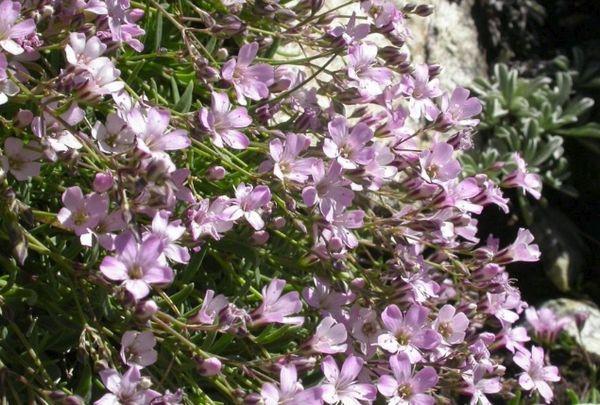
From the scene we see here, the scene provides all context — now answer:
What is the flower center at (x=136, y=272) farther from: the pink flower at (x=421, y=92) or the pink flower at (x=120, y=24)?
the pink flower at (x=421, y=92)

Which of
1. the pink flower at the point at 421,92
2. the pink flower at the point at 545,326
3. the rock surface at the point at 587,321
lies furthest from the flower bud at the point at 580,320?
the pink flower at the point at 421,92

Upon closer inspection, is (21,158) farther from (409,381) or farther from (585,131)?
(585,131)

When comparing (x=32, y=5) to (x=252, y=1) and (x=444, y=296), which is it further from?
(x=444, y=296)

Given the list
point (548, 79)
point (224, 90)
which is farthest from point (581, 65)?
point (224, 90)

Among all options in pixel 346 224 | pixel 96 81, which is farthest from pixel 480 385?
pixel 96 81

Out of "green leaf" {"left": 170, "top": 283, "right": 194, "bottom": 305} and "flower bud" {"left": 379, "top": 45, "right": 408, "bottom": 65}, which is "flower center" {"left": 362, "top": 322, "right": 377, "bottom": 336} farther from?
"flower bud" {"left": 379, "top": 45, "right": 408, "bottom": 65}

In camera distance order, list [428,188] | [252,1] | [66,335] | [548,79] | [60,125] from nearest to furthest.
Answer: [60,125], [66,335], [428,188], [252,1], [548,79]

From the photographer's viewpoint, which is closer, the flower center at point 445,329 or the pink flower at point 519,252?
the flower center at point 445,329
